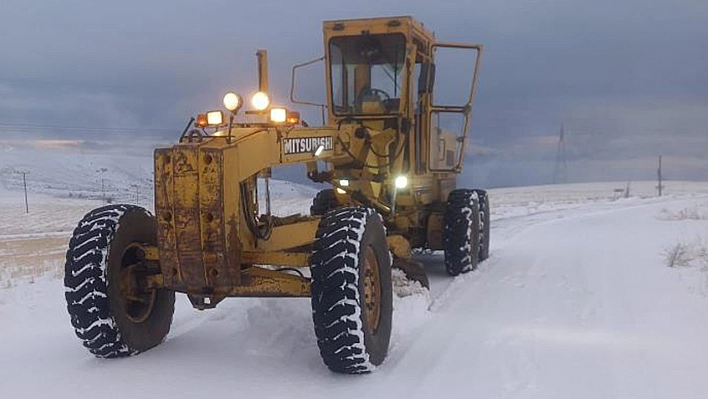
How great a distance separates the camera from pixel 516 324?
Answer: 267 inches

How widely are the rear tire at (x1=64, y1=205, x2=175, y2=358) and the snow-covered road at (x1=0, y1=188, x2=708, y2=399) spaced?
18 cm

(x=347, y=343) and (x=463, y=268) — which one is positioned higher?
(x=347, y=343)

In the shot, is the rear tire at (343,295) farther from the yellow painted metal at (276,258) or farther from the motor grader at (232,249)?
the yellow painted metal at (276,258)

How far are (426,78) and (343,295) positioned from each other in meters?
4.68

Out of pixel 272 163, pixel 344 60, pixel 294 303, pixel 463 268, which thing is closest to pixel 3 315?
pixel 294 303

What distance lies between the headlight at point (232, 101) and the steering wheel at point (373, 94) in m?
4.11

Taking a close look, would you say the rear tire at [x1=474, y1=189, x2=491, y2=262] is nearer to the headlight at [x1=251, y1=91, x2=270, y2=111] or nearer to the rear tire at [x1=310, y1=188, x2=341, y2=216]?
the rear tire at [x1=310, y1=188, x2=341, y2=216]

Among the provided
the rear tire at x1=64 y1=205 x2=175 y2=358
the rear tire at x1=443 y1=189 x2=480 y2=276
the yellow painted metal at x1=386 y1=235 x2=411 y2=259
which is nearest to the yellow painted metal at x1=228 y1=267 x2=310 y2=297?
the rear tire at x1=64 y1=205 x2=175 y2=358

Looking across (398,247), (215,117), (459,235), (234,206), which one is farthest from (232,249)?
(459,235)

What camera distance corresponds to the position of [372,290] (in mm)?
5703

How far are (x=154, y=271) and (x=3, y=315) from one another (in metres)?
2.71

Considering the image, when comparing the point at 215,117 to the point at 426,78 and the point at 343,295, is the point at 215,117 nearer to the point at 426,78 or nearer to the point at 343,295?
the point at 343,295

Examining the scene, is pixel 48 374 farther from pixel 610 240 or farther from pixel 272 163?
pixel 610 240

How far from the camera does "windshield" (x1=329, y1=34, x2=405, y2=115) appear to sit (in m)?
9.34
